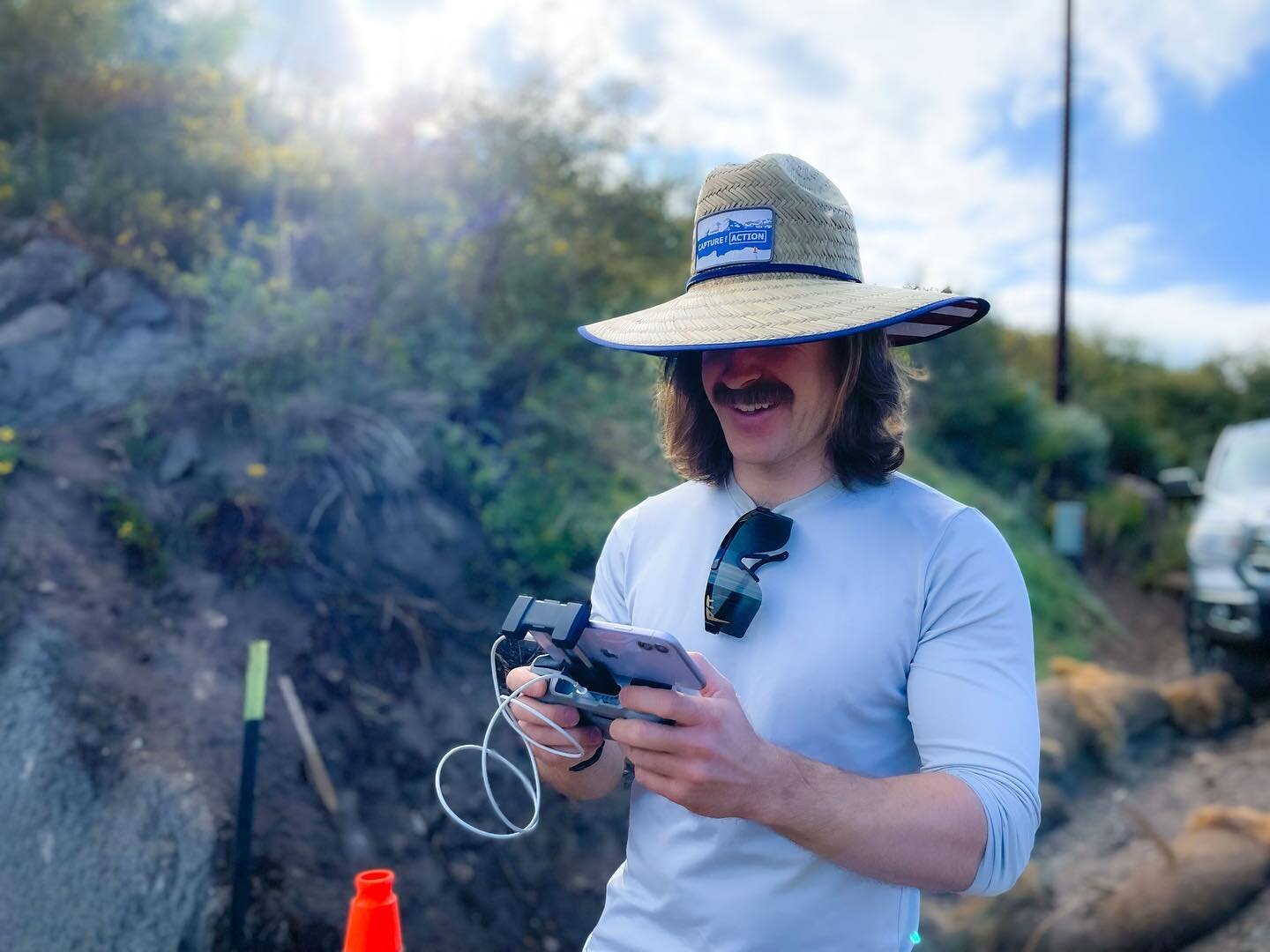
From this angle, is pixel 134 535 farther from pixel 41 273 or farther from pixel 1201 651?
pixel 1201 651

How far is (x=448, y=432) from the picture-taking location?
5.25 meters

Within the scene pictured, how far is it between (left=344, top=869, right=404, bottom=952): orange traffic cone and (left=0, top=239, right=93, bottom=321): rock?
3896 mm

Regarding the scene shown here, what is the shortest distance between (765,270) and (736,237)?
9 cm

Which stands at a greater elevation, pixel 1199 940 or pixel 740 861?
pixel 740 861

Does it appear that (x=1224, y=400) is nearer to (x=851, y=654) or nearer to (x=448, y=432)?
(x=448, y=432)

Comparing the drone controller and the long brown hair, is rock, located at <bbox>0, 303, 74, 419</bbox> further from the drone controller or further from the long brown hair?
the drone controller

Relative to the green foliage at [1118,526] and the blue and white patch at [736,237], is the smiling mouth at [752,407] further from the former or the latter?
the green foliage at [1118,526]

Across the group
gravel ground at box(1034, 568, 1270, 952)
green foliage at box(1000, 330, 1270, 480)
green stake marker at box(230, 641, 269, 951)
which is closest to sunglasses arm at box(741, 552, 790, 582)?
green stake marker at box(230, 641, 269, 951)

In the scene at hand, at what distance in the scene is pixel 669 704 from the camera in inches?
53.1

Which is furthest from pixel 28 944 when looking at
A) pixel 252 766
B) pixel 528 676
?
pixel 528 676

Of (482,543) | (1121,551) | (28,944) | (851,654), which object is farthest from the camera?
(1121,551)

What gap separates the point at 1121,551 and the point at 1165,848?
10.0 m

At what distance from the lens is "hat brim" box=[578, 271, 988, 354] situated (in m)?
1.65

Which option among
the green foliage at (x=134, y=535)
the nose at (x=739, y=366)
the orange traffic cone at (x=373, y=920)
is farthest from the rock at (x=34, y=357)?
the nose at (x=739, y=366)
